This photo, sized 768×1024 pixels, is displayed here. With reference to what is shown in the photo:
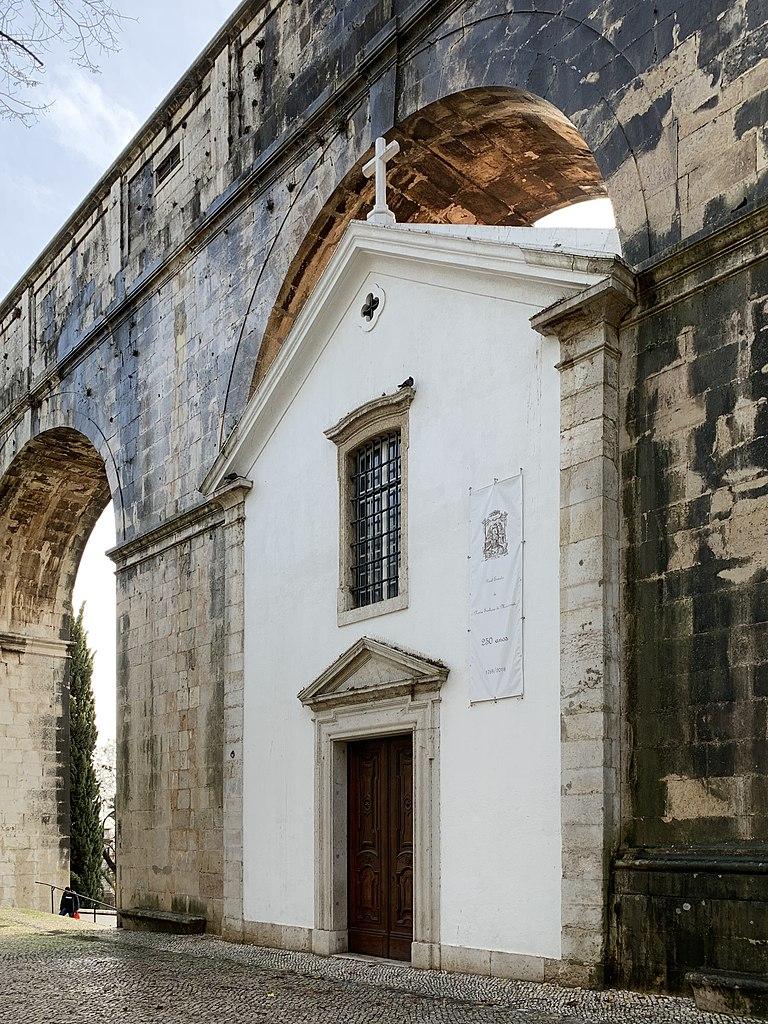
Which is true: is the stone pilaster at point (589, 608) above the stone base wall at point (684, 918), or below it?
above

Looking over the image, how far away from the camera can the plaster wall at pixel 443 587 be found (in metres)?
9.18

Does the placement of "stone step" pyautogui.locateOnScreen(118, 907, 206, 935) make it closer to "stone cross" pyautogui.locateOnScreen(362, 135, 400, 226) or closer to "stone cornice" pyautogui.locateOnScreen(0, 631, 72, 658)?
"stone cross" pyautogui.locateOnScreen(362, 135, 400, 226)

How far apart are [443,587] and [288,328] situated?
17.7 feet

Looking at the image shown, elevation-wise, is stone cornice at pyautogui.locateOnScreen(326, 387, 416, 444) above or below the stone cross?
below

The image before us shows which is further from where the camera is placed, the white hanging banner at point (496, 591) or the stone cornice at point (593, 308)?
the white hanging banner at point (496, 591)

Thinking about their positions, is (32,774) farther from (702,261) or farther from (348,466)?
(702,261)

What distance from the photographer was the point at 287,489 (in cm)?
1291

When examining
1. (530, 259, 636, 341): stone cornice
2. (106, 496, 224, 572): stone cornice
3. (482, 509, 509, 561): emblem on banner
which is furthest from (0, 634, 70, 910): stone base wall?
(530, 259, 636, 341): stone cornice

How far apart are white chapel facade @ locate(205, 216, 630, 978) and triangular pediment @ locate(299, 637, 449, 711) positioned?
0.08ft

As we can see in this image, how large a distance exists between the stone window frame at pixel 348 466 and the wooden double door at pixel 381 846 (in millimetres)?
1167

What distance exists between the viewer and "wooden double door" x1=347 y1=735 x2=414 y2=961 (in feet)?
34.9

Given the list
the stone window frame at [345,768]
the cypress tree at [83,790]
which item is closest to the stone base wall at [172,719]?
the stone window frame at [345,768]

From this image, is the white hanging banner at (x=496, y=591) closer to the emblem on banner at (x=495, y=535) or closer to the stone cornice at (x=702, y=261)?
the emblem on banner at (x=495, y=535)

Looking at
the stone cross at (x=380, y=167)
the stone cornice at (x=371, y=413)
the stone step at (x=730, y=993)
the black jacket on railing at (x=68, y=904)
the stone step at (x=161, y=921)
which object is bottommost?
the black jacket on railing at (x=68, y=904)
